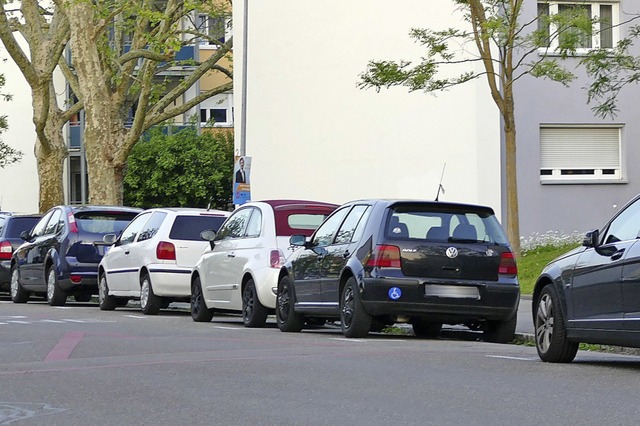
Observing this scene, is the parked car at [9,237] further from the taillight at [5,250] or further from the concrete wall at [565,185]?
the concrete wall at [565,185]

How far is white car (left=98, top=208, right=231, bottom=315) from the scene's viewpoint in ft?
69.7

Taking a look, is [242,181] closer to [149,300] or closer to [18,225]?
[18,225]

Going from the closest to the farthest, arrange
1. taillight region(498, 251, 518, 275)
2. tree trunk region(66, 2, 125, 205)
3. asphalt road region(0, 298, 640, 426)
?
asphalt road region(0, 298, 640, 426)
taillight region(498, 251, 518, 275)
tree trunk region(66, 2, 125, 205)

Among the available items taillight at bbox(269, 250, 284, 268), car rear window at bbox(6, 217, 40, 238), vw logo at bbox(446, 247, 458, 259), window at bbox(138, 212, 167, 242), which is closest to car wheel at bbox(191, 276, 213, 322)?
window at bbox(138, 212, 167, 242)

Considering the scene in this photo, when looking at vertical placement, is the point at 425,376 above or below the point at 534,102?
below

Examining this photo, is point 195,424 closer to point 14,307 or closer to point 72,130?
point 14,307

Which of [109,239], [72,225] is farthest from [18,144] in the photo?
[109,239]

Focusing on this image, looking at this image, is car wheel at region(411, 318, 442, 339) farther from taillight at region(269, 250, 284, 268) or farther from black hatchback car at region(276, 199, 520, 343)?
taillight at region(269, 250, 284, 268)

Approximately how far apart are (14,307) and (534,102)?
14.7 m

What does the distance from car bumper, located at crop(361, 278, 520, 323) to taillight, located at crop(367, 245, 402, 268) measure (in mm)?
166

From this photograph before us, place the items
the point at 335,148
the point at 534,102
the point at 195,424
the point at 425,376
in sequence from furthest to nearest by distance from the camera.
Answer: the point at 335,148
the point at 534,102
the point at 425,376
the point at 195,424

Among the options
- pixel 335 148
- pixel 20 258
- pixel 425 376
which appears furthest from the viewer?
pixel 335 148

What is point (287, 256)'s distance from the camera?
58.5ft

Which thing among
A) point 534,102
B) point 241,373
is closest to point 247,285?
point 241,373
